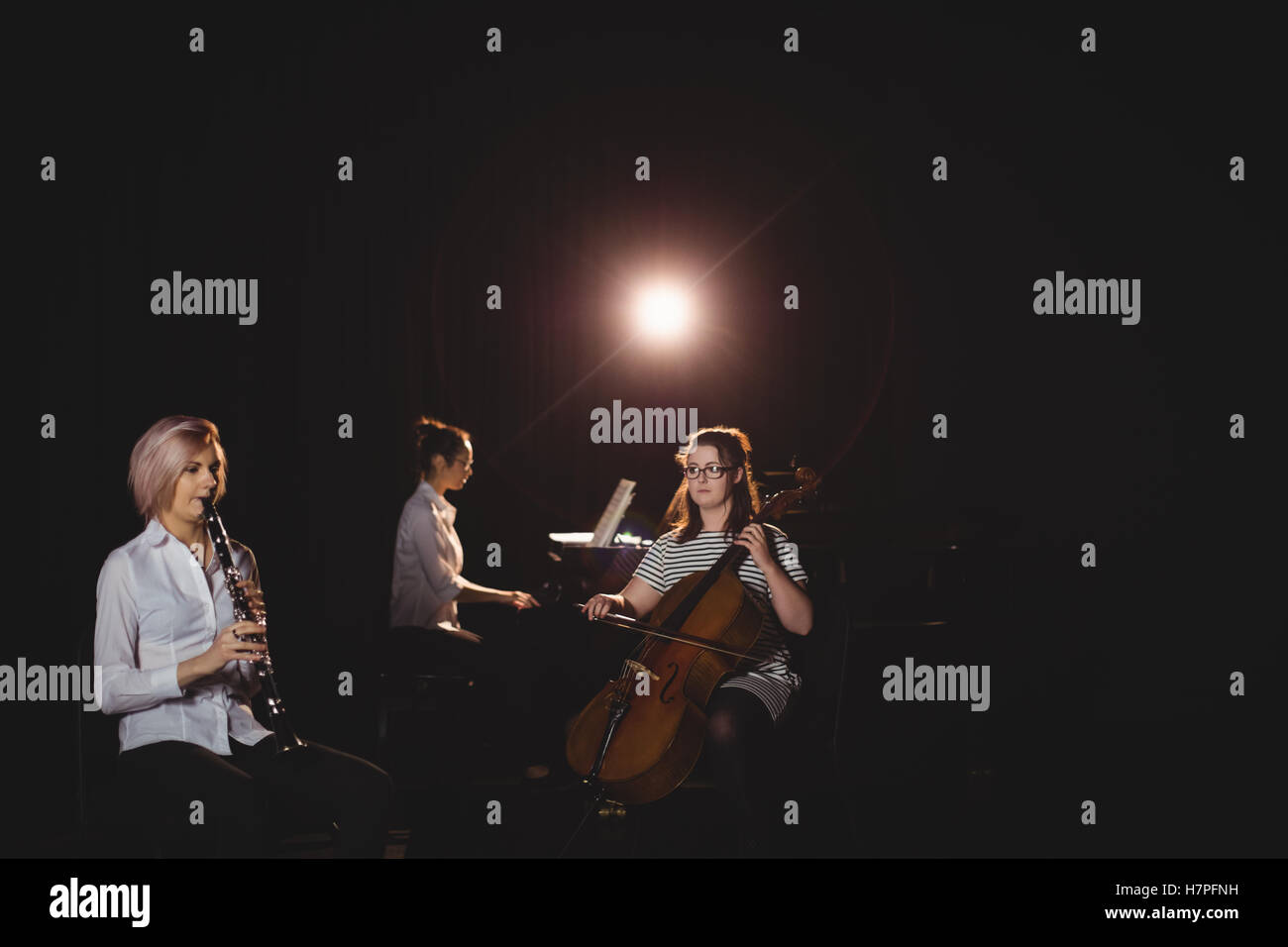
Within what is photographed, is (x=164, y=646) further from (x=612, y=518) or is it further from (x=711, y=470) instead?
(x=612, y=518)

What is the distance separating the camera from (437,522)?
12.7 ft

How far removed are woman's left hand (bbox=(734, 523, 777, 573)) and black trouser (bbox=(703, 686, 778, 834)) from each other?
0.36 metres

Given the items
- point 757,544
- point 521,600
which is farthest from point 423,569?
point 757,544

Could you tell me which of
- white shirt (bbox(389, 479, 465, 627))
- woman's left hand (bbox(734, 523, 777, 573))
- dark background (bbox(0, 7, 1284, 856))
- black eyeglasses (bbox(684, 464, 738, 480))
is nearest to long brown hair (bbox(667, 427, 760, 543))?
black eyeglasses (bbox(684, 464, 738, 480))

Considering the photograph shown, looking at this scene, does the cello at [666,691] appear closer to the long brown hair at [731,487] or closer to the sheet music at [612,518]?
the long brown hair at [731,487]

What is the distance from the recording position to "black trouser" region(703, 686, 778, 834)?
251 centimetres

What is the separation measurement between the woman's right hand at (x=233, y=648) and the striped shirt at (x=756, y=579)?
3.94 ft

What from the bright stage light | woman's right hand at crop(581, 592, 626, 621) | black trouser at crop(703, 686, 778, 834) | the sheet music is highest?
the bright stage light

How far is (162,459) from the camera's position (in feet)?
7.00

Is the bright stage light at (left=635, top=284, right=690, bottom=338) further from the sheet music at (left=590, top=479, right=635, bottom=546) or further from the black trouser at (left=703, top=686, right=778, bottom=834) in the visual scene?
the black trouser at (left=703, top=686, right=778, bottom=834)

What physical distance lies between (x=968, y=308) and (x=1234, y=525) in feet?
5.17

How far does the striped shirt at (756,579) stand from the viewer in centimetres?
267

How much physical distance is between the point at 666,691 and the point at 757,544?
458 mm

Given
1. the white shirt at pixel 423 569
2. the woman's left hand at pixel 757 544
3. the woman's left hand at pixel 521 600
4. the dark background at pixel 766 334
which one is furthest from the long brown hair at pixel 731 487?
the white shirt at pixel 423 569
